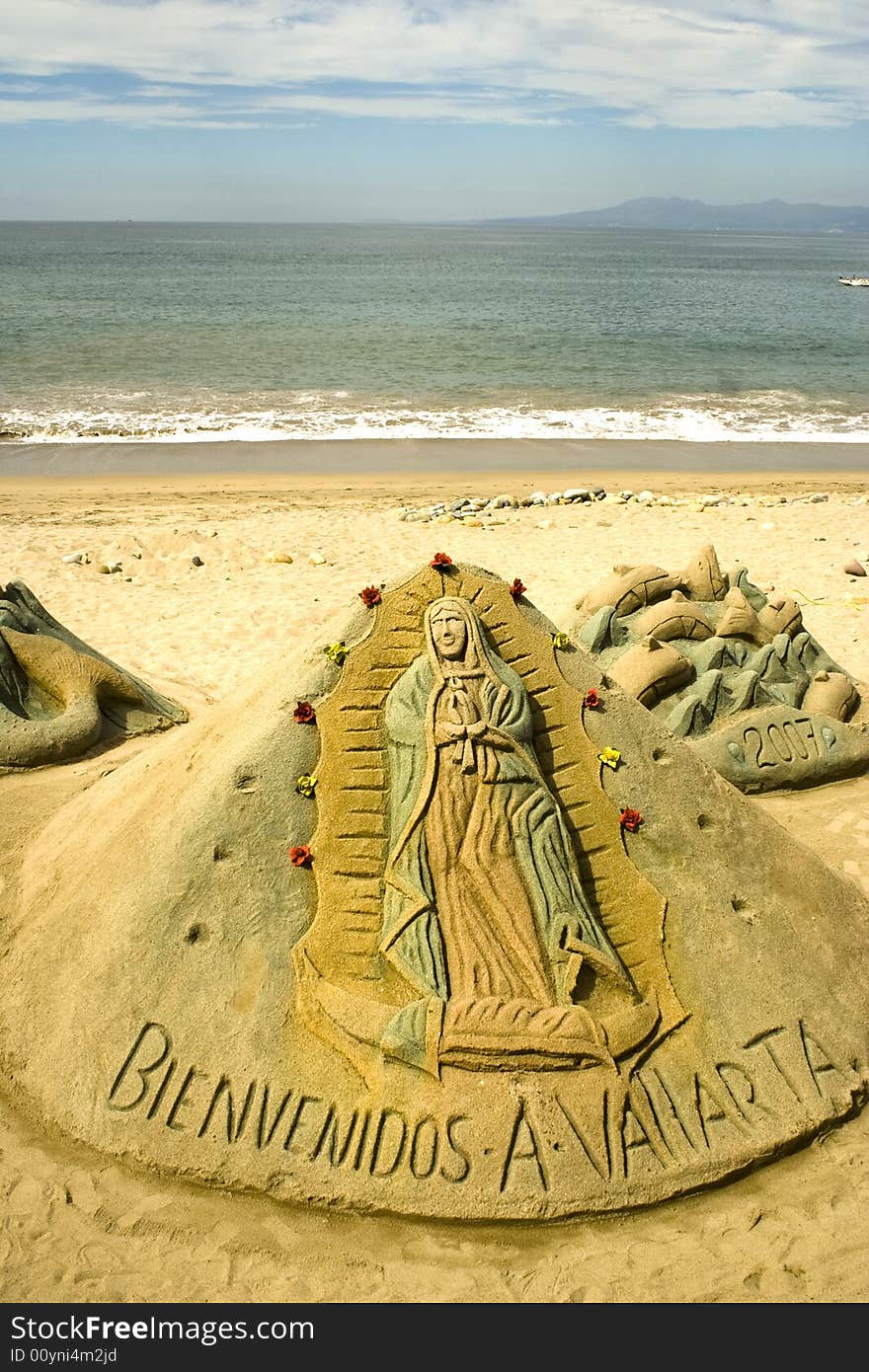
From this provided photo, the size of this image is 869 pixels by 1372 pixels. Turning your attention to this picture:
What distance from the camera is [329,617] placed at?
11516 mm

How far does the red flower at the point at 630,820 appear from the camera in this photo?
194 inches

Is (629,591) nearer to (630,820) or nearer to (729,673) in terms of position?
(729,673)

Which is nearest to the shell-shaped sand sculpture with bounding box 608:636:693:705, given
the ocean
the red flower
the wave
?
the red flower

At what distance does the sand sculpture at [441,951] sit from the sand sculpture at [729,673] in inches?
103

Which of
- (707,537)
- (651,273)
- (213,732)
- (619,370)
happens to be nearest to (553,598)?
(707,537)

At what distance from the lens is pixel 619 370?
32.1 meters

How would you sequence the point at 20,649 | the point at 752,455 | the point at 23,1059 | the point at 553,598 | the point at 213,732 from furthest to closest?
the point at 752,455 → the point at 553,598 → the point at 20,649 → the point at 213,732 → the point at 23,1059

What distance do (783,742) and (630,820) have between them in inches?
142

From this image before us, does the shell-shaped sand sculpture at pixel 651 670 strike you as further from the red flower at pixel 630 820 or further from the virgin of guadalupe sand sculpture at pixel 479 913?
the virgin of guadalupe sand sculpture at pixel 479 913

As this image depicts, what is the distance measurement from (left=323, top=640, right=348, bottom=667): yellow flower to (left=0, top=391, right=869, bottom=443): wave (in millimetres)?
19412

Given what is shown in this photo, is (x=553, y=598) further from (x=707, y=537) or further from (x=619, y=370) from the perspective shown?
(x=619, y=370)

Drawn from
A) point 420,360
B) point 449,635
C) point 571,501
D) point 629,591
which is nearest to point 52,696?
point 449,635
